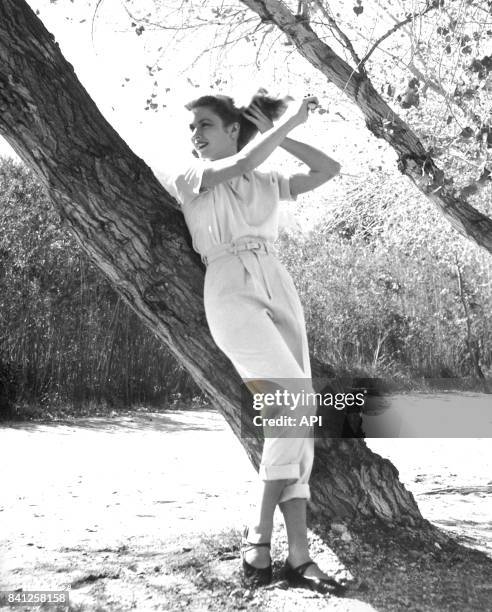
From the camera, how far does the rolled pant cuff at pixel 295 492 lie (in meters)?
2.88

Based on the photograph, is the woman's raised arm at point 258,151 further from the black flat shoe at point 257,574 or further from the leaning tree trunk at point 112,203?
the black flat shoe at point 257,574

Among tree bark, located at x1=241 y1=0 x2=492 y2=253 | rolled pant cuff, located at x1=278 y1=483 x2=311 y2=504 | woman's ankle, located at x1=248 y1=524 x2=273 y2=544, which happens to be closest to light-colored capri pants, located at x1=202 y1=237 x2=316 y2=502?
rolled pant cuff, located at x1=278 y1=483 x2=311 y2=504

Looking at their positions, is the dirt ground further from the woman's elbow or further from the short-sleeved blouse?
the woman's elbow

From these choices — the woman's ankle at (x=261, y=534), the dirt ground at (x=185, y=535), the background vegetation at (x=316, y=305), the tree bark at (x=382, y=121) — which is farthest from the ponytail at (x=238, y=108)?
the background vegetation at (x=316, y=305)

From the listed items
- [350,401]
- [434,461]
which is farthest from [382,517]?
[434,461]

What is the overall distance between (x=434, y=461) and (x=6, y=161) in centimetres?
509

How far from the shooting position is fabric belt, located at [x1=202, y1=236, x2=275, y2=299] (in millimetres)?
2961

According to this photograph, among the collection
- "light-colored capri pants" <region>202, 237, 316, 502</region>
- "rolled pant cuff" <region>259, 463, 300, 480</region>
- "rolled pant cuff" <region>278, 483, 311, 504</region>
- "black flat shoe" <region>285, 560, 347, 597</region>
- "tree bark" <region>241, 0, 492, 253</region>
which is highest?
"tree bark" <region>241, 0, 492, 253</region>

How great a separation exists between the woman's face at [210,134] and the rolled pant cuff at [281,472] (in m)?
1.16

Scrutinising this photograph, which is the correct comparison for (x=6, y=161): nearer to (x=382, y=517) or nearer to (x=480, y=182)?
(x=480, y=182)

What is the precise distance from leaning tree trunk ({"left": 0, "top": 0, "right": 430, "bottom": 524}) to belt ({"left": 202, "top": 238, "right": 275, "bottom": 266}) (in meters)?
0.16

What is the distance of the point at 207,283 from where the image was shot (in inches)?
119

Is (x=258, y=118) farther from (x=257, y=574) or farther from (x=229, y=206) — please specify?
(x=257, y=574)

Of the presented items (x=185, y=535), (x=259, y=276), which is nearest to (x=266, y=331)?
(x=259, y=276)
